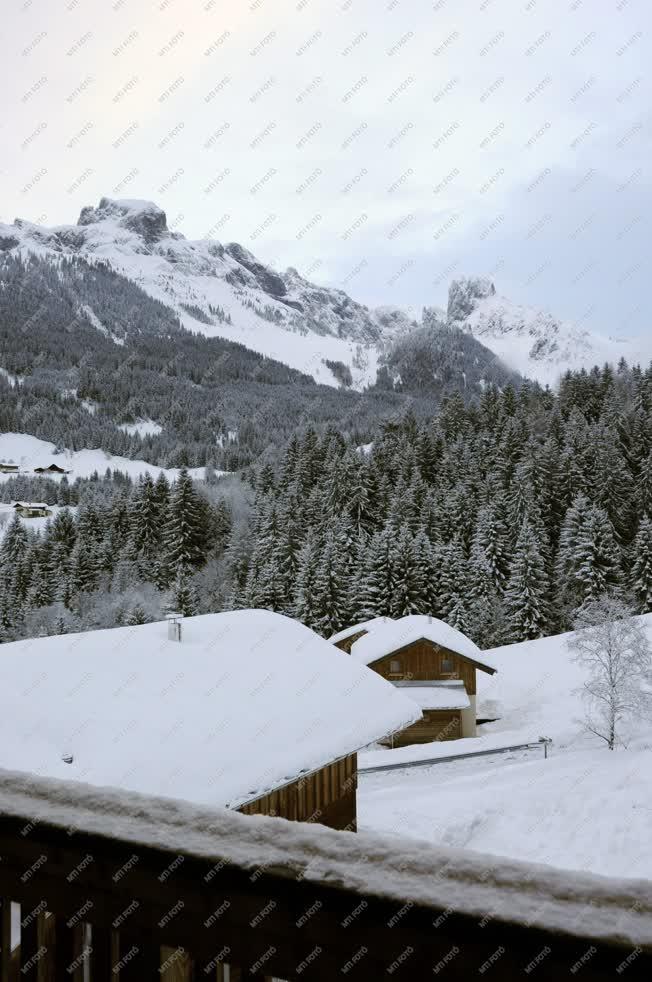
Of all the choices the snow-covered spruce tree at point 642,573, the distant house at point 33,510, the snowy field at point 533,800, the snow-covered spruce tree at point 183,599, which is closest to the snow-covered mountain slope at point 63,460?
the distant house at point 33,510

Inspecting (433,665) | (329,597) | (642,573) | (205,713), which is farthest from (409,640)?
(642,573)

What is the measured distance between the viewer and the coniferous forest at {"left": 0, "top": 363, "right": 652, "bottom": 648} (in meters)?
50.2

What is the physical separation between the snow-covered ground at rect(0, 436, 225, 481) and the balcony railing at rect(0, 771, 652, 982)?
5591 inches

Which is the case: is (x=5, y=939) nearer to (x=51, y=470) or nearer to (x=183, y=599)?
(x=183, y=599)

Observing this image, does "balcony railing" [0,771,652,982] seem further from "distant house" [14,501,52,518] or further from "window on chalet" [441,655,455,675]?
"distant house" [14,501,52,518]

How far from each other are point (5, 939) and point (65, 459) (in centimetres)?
16909

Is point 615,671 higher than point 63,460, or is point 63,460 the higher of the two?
point 63,460

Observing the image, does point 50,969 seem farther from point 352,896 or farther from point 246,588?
point 246,588

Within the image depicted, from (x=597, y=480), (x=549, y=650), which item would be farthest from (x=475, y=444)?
(x=549, y=650)

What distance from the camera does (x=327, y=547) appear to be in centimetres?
5206

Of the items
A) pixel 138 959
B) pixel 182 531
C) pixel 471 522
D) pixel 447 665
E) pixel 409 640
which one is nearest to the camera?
pixel 138 959

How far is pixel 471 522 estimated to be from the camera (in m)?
59.8

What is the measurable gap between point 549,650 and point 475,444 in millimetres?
35736

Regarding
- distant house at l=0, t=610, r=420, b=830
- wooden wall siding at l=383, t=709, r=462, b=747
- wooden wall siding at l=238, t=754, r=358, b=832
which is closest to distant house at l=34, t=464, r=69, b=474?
wooden wall siding at l=383, t=709, r=462, b=747
